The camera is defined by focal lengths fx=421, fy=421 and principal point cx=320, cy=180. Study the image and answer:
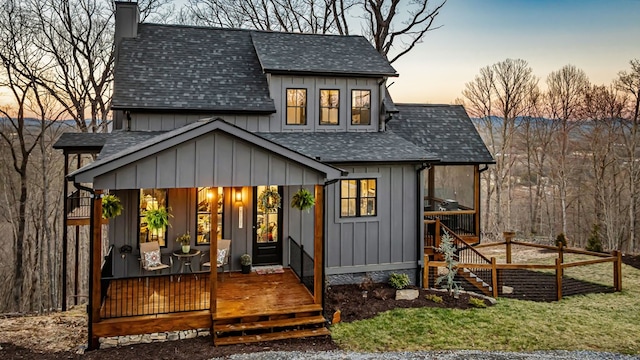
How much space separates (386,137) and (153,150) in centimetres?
705

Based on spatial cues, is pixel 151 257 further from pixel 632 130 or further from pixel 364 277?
pixel 632 130

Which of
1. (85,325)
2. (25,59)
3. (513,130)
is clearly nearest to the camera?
(85,325)

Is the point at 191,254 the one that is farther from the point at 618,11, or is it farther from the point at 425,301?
the point at 618,11

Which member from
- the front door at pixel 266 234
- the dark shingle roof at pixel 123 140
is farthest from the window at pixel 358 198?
the dark shingle roof at pixel 123 140

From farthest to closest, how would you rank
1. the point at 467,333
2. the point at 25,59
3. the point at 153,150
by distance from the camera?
the point at 25,59, the point at 467,333, the point at 153,150

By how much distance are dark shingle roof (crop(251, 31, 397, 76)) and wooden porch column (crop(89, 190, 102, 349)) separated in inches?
243

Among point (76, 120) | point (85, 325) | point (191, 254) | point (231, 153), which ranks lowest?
point (85, 325)

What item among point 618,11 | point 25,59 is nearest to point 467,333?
point 25,59

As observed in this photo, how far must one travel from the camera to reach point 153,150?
23.9 feet

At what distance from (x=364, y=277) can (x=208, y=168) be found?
17.8 feet

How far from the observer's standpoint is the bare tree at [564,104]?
965 inches

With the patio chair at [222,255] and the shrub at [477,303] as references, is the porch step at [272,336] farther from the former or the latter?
the shrub at [477,303]

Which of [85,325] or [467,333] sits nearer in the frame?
[467,333]

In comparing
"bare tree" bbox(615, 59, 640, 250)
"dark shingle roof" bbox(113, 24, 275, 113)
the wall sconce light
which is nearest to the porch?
the wall sconce light
